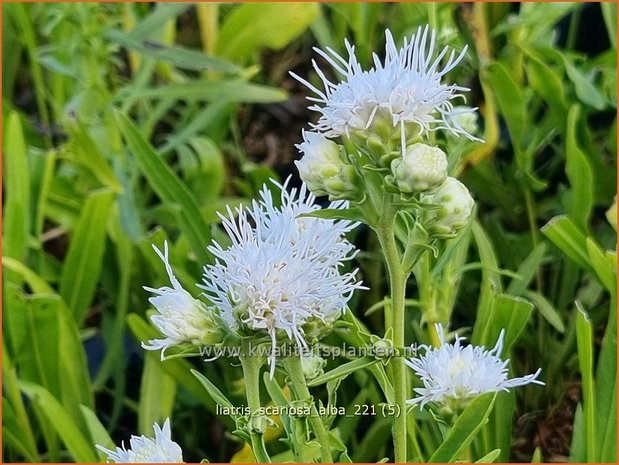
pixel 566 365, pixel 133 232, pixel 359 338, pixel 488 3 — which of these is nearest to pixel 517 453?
pixel 566 365

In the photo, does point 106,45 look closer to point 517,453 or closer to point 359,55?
point 359,55

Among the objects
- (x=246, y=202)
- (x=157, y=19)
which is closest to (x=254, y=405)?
(x=246, y=202)

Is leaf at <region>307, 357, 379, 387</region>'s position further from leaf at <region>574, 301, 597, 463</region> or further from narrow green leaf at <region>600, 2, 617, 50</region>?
narrow green leaf at <region>600, 2, 617, 50</region>

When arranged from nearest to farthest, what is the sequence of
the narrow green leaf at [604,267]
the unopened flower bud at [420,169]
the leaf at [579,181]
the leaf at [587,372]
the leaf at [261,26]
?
the unopened flower bud at [420,169] < the leaf at [587,372] < the narrow green leaf at [604,267] < the leaf at [579,181] < the leaf at [261,26]

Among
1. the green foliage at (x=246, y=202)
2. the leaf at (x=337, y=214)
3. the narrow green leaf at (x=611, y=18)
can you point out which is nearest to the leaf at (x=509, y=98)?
the green foliage at (x=246, y=202)

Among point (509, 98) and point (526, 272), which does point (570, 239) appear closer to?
point (526, 272)

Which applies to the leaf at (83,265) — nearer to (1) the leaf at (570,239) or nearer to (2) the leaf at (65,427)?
(2) the leaf at (65,427)
